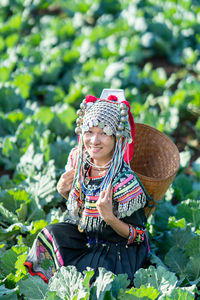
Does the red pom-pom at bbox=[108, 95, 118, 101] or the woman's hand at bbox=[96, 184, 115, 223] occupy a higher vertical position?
the red pom-pom at bbox=[108, 95, 118, 101]

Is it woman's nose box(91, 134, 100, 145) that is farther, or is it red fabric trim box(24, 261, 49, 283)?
red fabric trim box(24, 261, 49, 283)

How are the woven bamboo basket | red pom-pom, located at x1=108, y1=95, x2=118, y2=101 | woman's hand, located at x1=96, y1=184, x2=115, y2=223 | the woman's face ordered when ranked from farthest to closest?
the woven bamboo basket < red pom-pom, located at x1=108, y1=95, x2=118, y2=101 < the woman's face < woman's hand, located at x1=96, y1=184, x2=115, y2=223

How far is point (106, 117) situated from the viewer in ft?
8.48

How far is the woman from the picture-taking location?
2.60 metres

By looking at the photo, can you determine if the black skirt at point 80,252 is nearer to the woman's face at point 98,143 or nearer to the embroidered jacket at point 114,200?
the embroidered jacket at point 114,200

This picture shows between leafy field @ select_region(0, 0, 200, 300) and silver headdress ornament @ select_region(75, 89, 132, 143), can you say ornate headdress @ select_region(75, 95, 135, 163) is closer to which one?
silver headdress ornament @ select_region(75, 89, 132, 143)

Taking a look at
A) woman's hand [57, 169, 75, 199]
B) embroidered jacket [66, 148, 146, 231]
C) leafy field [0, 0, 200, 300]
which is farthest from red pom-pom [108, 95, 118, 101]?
leafy field [0, 0, 200, 300]

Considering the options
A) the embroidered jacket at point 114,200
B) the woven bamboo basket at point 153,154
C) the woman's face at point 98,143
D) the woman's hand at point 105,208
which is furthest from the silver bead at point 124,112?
the woven bamboo basket at point 153,154

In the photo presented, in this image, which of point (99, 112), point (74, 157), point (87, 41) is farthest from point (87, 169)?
point (87, 41)

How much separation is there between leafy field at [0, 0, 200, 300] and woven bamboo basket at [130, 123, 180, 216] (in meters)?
0.31

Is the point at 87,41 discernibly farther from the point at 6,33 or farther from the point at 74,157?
the point at 74,157

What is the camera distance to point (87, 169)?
2809mm

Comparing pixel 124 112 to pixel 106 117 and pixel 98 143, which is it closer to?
pixel 106 117

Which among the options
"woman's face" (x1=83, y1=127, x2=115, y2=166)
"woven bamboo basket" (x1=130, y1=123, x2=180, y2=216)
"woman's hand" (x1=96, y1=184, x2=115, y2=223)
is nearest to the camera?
"woman's hand" (x1=96, y1=184, x2=115, y2=223)
